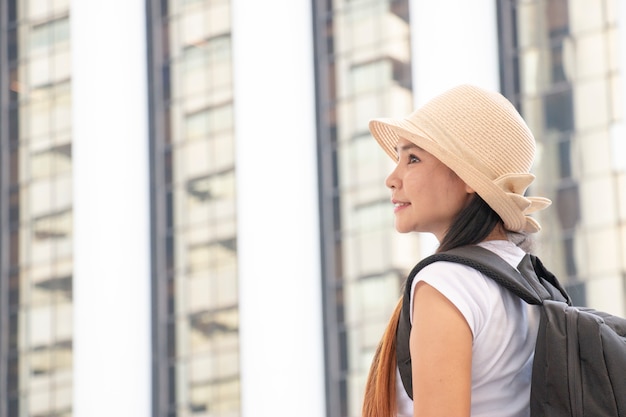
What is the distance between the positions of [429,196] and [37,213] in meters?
15.2

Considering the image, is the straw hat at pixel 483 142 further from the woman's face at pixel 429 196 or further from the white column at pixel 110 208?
the white column at pixel 110 208

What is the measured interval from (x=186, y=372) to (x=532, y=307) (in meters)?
13.4

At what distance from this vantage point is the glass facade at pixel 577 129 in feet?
37.7

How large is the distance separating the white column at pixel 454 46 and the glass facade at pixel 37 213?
245 inches

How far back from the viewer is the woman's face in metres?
1.86

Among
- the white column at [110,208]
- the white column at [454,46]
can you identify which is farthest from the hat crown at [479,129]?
the white column at [110,208]

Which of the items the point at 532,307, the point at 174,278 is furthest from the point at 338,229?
the point at 532,307

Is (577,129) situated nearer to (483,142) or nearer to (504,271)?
(483,142)

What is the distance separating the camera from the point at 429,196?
6.13ft

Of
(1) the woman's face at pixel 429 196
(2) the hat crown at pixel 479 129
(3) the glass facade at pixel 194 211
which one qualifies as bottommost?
(1) the woman's face at pixel 429 196

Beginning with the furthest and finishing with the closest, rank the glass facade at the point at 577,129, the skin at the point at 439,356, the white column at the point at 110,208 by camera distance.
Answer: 1. the white column at the point at 110,208
2. the glass facade at the point at 577,129
3. the skin at the point at 439,356

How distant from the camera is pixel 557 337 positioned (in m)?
1.69

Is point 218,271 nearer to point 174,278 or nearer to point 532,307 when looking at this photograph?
point 174,278

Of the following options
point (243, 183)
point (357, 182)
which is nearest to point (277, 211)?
point (243, 183)
